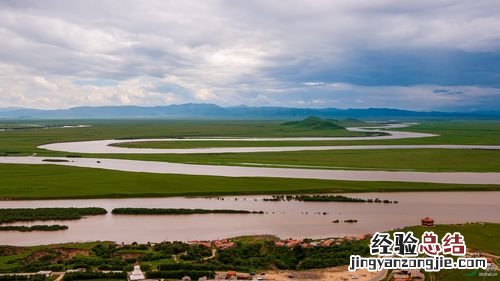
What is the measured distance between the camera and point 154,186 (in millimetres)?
47625

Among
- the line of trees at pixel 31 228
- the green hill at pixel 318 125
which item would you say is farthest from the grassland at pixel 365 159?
the green hill at pixel 318 125

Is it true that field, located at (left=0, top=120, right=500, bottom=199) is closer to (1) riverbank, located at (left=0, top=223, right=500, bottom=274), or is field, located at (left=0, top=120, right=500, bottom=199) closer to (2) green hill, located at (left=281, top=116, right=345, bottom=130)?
(1) riverbank, located at (left=0, top=223, right=500, bottom=274)

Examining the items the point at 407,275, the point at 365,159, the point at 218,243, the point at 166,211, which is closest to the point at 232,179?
the point at 166,211

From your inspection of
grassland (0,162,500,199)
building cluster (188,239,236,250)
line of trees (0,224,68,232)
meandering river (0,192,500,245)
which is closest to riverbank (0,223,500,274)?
building cluster (188,239,236,250)

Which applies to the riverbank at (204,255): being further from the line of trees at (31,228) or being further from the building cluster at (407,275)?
the line of trees at (31,228)

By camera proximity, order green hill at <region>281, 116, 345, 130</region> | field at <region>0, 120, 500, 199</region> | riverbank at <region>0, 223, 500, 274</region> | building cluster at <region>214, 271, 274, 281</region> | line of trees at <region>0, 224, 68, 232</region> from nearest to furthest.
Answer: building cluster at <region>214, 271, 274, 281</region> < riverbank at <region>0, 223, 500, 274</region> < line of trees at <region>0, 224, 68, 232</region> < field at <region>0, 120, 500, 199</region> < green hill at <region>281, 116, 345, 130</region>

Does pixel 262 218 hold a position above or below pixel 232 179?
below

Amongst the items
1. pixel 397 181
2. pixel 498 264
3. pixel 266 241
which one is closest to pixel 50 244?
pixel 266 241

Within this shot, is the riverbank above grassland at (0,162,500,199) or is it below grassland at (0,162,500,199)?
below

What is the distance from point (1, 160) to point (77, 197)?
102 ft

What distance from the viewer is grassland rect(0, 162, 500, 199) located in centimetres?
4447

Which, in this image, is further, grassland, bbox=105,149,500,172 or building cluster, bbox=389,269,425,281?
grassland, bbox=105,149,500,172

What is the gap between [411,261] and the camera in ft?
65.6

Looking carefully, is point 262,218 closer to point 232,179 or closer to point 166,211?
point 166,211
